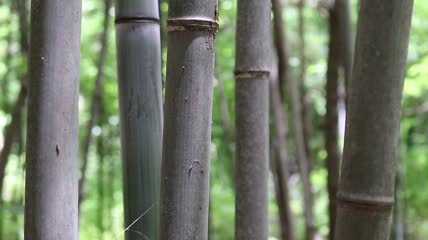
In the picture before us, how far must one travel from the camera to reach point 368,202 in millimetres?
727

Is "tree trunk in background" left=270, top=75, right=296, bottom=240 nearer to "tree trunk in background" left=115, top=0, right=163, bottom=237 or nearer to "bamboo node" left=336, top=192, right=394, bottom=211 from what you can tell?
"tree trunk in background" left=115, top=0, right=163, bottom=237

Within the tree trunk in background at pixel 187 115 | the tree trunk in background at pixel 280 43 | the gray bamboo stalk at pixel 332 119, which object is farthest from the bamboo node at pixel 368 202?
the gray bamboo stalk at pixel 332 119

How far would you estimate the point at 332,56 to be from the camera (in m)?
2.10

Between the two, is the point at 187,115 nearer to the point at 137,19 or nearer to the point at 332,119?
the point at 137,19

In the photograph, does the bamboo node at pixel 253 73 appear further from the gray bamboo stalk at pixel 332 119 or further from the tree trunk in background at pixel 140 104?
the gray bamboo stalk at pixel 332 119

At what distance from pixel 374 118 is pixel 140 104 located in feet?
1.32

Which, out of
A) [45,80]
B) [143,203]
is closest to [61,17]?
[45,80]

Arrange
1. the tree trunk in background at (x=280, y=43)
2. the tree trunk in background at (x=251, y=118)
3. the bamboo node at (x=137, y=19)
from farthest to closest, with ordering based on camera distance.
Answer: the tree trunk in background at (x=280, y=43) < the tree trunk in background at (x=251, y=118) < the bamboo node at (x=137, y=19)

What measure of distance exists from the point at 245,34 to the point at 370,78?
407mm

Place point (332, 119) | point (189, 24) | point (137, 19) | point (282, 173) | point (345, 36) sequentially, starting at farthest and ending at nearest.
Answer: point (332, 119) → point (282, 173) → point (345, 36) → point (137, 19) → point (189, 24)

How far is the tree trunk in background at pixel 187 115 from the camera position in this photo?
0.73m

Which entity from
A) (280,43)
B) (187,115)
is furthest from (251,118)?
(280,43)

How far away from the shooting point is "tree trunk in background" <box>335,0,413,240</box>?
72cm

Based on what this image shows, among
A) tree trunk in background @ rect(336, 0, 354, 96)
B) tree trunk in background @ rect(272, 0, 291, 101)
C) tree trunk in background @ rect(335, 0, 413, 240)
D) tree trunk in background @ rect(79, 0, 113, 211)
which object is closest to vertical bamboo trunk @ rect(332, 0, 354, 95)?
tree trunk in background @ rect(336, 0, 354, 96)
